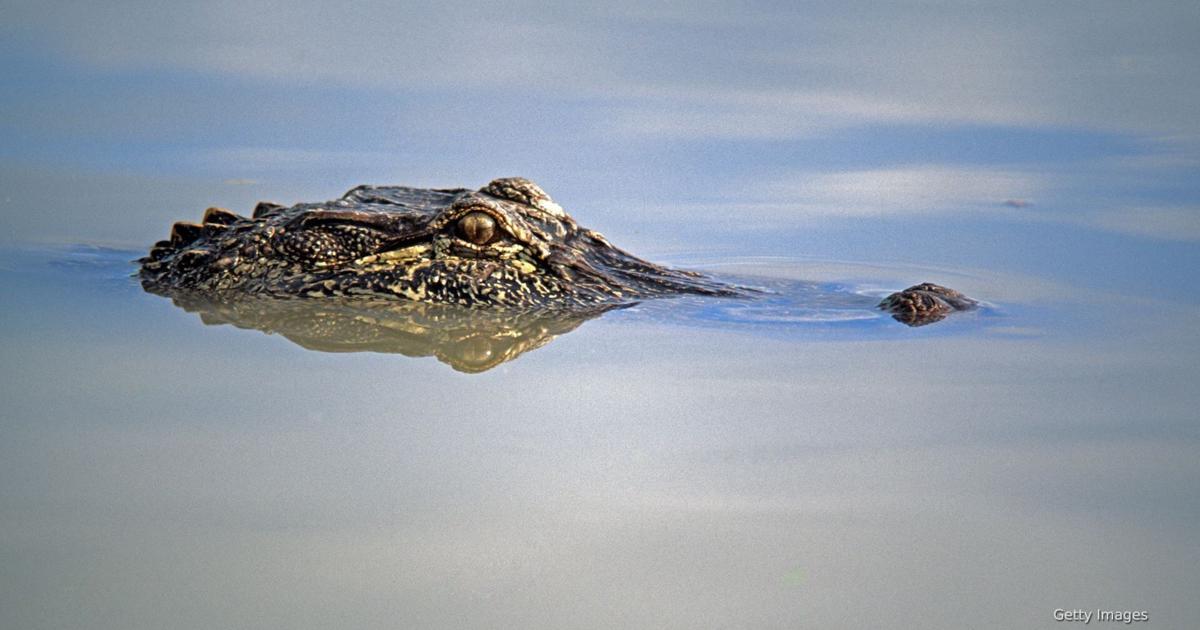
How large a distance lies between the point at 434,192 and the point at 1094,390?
4.22 metres

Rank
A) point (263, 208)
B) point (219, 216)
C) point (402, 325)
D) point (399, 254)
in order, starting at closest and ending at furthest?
point (402, 325) → point (399, 254) → point (263, 208) → point (219, 216)

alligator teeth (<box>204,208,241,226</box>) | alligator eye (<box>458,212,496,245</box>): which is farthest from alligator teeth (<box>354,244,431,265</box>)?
alligator teeth (<box>204,208,241,226</box>)

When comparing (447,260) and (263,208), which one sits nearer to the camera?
(447,260)

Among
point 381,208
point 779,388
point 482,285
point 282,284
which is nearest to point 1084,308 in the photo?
point 779,388

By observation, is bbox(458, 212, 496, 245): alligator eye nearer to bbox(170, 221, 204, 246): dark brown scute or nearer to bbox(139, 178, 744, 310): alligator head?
bbox(139, 178, 744, 310): alligator head

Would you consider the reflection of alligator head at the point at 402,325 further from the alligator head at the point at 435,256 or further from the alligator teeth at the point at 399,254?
the alligator teeth at the point at 399,254

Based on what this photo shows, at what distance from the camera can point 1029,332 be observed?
740cm

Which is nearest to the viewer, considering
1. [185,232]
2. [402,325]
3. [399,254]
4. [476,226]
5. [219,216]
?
[402,325]

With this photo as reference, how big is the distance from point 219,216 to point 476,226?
2104 millimetres

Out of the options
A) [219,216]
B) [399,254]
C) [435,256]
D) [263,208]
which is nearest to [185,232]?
[219,216]

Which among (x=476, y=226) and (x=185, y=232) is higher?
(x=185, y=232)

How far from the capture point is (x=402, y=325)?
7.35m

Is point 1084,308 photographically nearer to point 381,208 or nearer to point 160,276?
point 381,208

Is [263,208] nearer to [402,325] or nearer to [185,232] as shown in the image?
[185,232]
